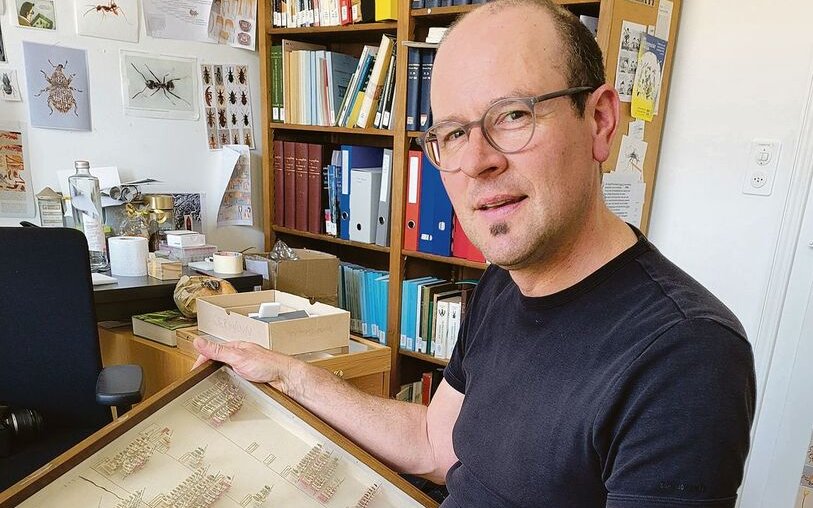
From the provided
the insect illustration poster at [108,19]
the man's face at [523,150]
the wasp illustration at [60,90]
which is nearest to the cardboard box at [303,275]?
the wasp illustration at [60,90]

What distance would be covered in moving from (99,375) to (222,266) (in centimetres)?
54

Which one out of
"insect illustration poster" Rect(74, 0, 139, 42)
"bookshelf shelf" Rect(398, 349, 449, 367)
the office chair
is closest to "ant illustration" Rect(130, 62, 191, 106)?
"insect illustration poster" Rect(74, 0, 139, 42)

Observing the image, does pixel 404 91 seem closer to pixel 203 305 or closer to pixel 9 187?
pixel 203 305

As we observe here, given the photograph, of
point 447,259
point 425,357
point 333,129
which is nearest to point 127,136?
point 333,129

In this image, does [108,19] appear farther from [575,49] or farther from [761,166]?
[761,166]

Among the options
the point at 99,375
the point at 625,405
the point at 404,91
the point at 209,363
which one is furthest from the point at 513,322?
the point at 404,91

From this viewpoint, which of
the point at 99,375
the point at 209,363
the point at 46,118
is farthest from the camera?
the point at 46,118

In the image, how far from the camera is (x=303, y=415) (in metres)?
1.00

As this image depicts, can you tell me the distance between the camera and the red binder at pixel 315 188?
255 centimetres

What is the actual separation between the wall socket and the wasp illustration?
2404 millimetres

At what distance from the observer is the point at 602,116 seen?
0.83 m

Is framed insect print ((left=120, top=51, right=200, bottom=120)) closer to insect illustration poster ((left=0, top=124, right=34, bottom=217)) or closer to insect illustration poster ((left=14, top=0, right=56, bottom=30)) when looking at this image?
insect illustration poster ((left=14, top=0, right=56, bottom=30))

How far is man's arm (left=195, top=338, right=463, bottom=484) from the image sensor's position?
108 centimetres

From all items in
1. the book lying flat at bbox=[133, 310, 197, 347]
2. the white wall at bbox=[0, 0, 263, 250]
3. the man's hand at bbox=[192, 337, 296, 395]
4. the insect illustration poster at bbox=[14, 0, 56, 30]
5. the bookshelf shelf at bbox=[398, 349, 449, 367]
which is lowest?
the bookshelf shelf at bbox=[398, 349, 449, 367]
